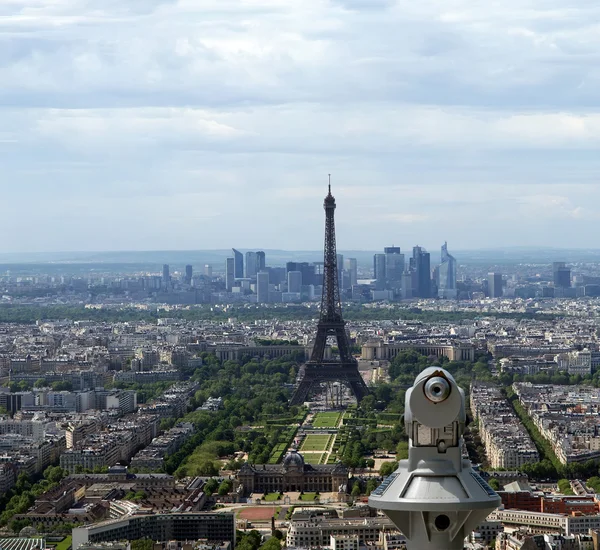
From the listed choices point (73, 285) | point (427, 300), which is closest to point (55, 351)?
point (427, 300)

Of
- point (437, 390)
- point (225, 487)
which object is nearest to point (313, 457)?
point (225, 487)

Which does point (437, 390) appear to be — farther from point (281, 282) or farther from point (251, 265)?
point (251, 265)

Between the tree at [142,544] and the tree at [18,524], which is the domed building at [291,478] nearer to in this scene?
the tree at [18,524]

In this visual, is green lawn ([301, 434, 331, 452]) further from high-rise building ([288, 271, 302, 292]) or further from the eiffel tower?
high-rise building ([288, 271, 302, 292])

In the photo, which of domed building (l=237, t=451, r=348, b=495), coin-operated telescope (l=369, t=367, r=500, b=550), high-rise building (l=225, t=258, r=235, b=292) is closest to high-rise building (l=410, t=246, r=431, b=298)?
high-rise building (l=225, t=258, r=235, b=292)

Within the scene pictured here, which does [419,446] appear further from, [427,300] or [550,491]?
[427,300]

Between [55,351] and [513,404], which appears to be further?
[55,351]
